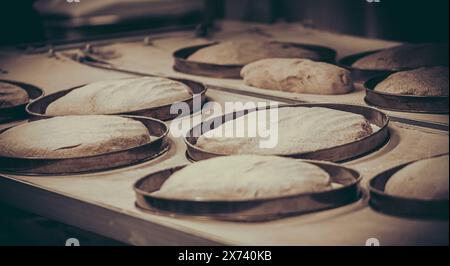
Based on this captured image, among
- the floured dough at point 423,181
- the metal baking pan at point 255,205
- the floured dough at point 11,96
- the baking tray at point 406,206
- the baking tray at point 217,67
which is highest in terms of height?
the floured dough at point 423,181

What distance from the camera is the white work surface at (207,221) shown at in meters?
1.79

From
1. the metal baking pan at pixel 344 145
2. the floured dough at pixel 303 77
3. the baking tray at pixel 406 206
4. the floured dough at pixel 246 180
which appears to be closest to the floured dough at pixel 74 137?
the metal baking pan at pixel 344 145

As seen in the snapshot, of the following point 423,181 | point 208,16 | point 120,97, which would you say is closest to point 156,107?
point 120,97

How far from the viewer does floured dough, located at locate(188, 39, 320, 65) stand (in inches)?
149

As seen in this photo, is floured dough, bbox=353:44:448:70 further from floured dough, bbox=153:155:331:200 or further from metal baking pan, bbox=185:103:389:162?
floured dough, bbox=153:155:331:200

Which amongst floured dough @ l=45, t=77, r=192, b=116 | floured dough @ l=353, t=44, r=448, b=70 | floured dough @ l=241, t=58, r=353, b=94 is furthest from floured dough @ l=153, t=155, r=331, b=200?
floured dough @ l=353, t=44, r=448, b=70

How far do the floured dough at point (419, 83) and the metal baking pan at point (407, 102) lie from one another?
0.06 meters

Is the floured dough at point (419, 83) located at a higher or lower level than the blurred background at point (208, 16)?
higher

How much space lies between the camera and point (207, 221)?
1929 mm

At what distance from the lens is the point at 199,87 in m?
3.37

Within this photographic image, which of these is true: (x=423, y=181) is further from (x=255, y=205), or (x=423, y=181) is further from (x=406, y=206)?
(x=255, y=205)

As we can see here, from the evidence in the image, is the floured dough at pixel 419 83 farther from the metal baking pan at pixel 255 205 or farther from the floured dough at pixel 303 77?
the metal baking pan at pixel 255 205

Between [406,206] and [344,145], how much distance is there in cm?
51

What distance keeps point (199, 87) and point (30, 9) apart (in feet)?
7.27
